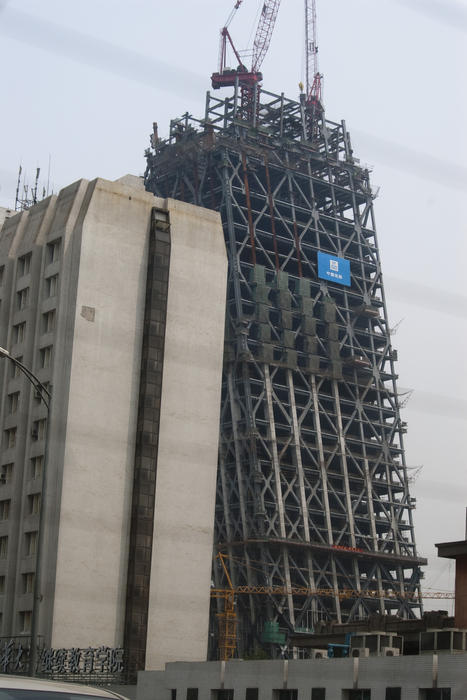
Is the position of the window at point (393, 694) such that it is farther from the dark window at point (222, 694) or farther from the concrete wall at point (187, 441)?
the concrete wall at point (187, 441)

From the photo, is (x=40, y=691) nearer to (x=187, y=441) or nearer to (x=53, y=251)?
(x=187, y=441)

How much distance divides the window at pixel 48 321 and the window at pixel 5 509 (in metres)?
14.9

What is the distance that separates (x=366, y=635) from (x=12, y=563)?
133 ft

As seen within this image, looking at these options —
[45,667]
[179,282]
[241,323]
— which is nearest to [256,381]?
[241,323]

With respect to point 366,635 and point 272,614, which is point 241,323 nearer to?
point 272,614

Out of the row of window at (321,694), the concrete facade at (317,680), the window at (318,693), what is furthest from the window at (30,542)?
the window at (318,693)

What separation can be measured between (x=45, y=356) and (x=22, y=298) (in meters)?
8.47

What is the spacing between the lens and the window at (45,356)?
349ft

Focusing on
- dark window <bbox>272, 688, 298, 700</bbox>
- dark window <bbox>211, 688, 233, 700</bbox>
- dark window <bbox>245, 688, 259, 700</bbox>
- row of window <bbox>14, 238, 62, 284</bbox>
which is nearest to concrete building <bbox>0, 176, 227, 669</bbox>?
row of window <bbox>14, 238, 62, 284</bbox>

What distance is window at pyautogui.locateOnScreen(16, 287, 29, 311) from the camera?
368 ft

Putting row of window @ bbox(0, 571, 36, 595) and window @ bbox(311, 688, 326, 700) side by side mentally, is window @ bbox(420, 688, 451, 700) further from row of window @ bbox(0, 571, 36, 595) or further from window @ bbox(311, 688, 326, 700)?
row of window @ bbox(0, 571, 36, 595)

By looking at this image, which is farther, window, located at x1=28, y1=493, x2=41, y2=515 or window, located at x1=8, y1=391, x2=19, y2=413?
window, located at x1=8, y1=391, x2=19, y2=413

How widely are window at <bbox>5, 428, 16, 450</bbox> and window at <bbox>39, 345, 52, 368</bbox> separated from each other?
667 centimetres

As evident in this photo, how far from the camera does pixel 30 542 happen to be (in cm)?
10356
